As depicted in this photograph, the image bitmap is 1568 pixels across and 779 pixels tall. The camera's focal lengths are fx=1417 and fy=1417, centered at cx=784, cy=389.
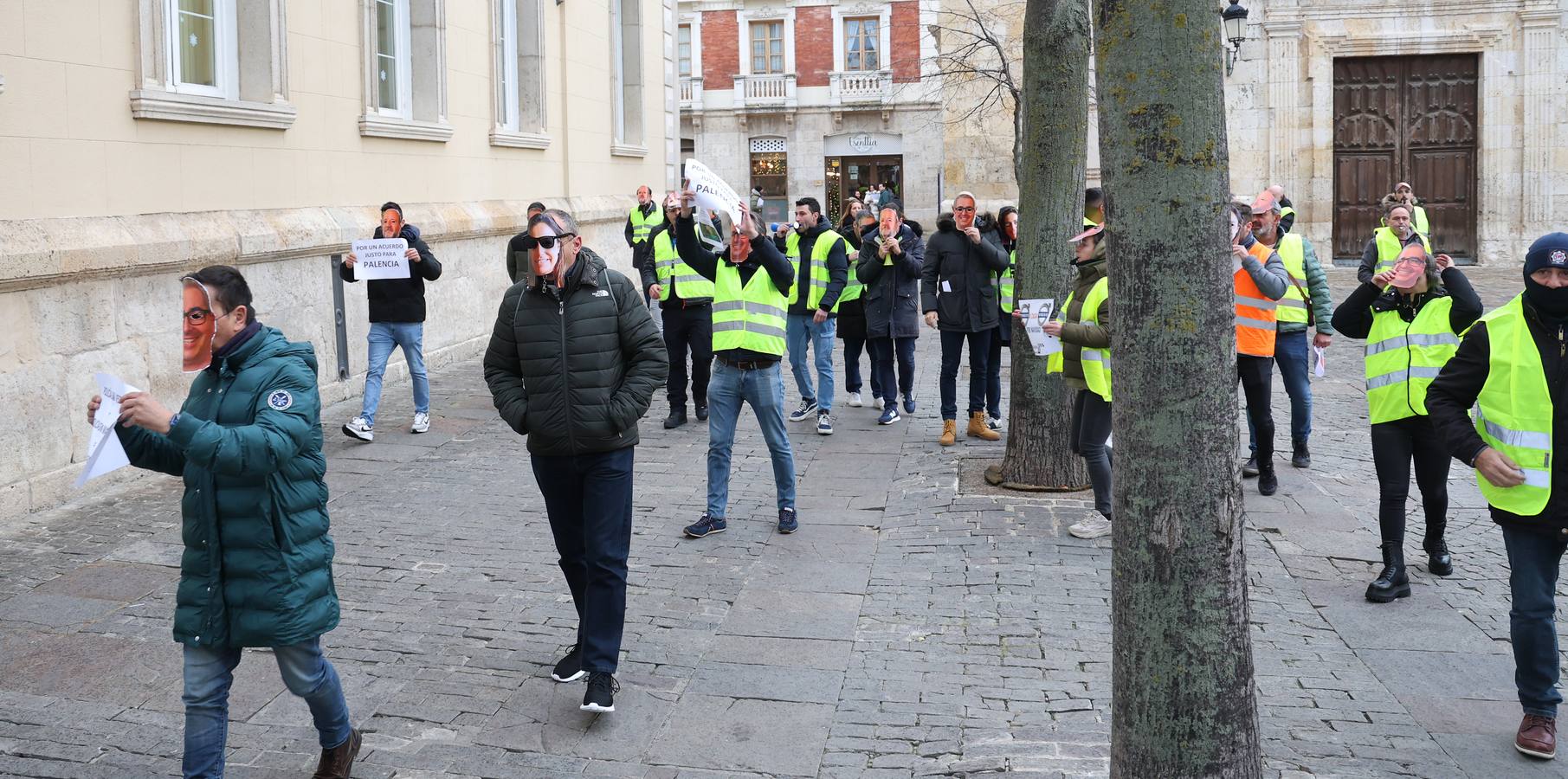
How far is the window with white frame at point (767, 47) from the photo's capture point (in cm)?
4594

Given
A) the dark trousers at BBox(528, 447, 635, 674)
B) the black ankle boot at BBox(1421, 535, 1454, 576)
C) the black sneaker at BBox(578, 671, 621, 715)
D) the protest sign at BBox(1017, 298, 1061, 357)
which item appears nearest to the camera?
the black sneaker at BBox(578, 671, 621, 715)

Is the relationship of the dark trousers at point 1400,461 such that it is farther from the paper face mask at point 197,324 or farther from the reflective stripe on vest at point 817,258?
the paper face mask at point 197,324

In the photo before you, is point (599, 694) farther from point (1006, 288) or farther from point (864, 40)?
point (864, 40)

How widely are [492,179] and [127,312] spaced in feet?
22.8

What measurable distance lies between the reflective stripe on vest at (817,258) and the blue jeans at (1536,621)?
6.63 metres

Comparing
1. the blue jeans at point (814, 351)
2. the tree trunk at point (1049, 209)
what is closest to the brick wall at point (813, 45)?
the blue jeans at point (814, 351)

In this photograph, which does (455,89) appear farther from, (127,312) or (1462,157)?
(1462,157)

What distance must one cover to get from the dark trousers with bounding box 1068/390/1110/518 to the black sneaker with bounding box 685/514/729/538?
2.01 m

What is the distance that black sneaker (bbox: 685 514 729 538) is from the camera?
786 centimetres

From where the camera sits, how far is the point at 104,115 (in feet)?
30.6

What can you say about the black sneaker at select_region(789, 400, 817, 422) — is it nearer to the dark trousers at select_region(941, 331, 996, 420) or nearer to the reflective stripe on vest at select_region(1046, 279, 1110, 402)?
the dark trousers at select_region(941, 331, 996, 420)

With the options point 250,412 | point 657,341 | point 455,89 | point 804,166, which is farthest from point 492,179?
point 804,166

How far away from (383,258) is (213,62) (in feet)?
7.29

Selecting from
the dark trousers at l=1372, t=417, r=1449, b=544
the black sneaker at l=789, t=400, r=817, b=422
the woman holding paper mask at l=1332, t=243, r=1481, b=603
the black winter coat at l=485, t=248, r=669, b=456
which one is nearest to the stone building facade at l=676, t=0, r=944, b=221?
the black sneaker at l=789, t=400, r=817, b=422
